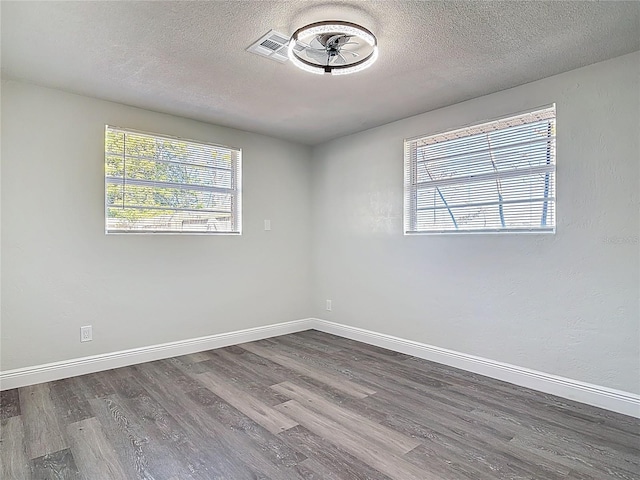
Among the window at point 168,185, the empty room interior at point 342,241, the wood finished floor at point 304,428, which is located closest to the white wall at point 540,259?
the empty room interior at point 342,241

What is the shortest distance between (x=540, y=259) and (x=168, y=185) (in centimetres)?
334

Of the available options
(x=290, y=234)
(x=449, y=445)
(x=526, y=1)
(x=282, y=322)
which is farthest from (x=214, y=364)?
(x=526, y=1)

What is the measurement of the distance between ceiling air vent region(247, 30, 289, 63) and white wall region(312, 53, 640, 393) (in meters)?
1.75

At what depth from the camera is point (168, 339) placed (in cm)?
371

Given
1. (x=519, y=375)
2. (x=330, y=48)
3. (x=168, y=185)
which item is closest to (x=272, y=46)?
(x=330, y=48)

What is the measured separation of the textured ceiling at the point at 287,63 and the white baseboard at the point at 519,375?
2246 millimetres

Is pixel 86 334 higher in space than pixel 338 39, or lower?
lower

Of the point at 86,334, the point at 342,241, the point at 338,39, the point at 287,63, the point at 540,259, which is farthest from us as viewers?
the point at 342,241

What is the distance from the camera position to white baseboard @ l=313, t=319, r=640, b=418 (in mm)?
2506

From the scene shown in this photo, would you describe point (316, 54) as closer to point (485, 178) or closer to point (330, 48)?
point (330, 48)

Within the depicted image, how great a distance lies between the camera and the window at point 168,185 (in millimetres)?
3414

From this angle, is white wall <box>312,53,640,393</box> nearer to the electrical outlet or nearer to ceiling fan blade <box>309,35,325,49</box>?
ceiling fan blade <box>309,35,325,49</box>

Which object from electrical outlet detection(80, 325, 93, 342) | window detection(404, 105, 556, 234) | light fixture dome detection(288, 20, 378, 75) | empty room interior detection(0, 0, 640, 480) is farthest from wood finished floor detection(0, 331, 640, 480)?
light fixture dome detection(288, 20, 378, 75)

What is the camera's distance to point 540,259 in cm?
288
